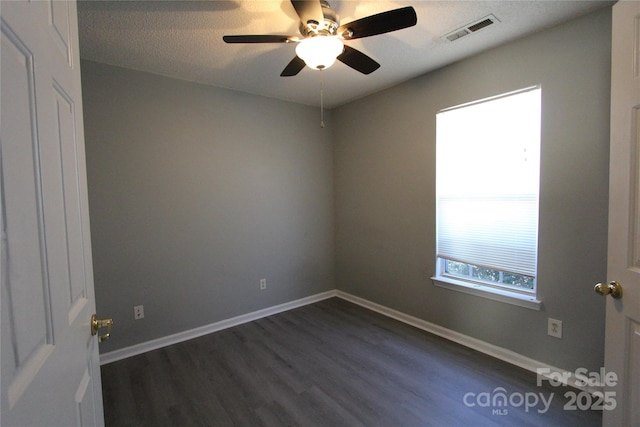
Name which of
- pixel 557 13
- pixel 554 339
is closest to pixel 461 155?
pixel 557 13

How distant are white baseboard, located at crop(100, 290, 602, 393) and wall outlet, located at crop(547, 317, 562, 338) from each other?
0.25 metres

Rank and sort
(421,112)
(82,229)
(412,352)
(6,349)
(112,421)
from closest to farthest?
(6,349) < (82,229) < (112,421) < (412,352) < (421,112)

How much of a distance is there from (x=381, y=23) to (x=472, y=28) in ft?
3.25

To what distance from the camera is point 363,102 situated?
338cm

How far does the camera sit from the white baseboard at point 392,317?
210 cm

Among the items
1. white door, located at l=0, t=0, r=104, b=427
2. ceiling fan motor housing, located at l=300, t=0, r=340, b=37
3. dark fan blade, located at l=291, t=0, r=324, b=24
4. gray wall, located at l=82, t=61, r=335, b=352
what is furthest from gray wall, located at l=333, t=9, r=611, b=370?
white door, located at l=0, t=0, r=104, b=427

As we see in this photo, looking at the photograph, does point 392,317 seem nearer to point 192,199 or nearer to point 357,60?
point 192,199

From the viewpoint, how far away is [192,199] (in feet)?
9.16

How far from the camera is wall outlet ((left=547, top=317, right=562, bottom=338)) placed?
6.63 feet

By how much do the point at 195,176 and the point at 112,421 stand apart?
1988mm

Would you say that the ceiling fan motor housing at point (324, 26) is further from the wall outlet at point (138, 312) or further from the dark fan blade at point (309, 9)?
the wall outlet at point (138, 312)

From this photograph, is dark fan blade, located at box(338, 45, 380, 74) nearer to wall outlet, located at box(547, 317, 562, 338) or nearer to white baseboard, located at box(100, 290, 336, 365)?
wall outlet, located at box(547, 317, 562, 338)

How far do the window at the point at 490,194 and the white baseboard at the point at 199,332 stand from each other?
5.76ft

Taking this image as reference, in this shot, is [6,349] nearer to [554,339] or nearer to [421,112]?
[554,339]
